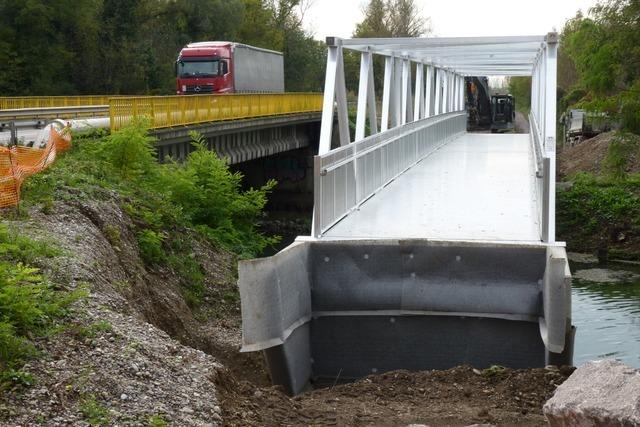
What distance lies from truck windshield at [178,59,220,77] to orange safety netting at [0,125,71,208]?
29574 millimetres

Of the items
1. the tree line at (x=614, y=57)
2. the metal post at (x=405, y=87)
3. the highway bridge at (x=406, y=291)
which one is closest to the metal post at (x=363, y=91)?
the highway bridge at (x=406, y=291)

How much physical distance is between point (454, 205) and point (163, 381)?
916 centimetres

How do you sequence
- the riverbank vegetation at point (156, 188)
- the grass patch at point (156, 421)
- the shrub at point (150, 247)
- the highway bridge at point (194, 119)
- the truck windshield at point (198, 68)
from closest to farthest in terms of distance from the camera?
the grass patch at point (156, 421) < the shrub at point (150, 247) < the riverbank vegetation at point (156, 188) < the highway bridge at point (194, 119) < the truck windshield at point (198, 68)

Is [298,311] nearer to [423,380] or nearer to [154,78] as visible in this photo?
[423,380]

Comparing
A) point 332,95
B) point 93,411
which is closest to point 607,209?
point 332,95

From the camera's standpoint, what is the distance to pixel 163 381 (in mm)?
8508

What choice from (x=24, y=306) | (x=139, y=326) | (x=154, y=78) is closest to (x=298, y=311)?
(x=139, y=326)

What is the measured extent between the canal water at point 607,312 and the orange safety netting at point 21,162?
9.27 meters

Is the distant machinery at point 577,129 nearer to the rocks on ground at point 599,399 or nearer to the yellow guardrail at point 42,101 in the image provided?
the yellow guardrail at point 42,101

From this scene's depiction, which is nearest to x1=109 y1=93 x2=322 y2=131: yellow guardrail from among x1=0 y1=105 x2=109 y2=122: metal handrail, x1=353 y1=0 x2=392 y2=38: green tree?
x1=0 y1=105 x2=109 y2=122: metal handrail

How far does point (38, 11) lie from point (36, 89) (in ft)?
14.0

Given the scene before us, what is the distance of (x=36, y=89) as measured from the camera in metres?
57.7

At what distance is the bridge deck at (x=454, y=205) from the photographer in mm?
14094

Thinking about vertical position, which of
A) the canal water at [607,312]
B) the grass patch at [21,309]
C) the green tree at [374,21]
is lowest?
the canal water at [607,312]
